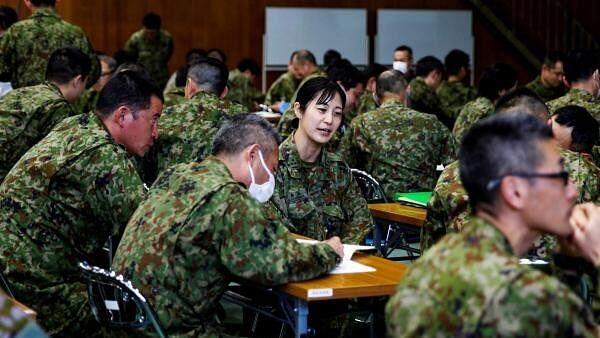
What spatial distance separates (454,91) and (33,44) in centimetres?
506

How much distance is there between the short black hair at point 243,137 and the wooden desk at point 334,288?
51 cm

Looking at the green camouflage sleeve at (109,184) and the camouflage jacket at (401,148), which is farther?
the camouflage jacket at (401,148)

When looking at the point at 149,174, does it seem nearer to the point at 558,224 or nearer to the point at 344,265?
the point at 344,265

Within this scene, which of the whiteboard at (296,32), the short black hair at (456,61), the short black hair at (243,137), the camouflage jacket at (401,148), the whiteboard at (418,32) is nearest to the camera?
the short black hair at (243,137)

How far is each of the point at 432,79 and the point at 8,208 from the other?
7503 mm

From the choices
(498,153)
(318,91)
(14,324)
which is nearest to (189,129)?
Answer: (318,91)

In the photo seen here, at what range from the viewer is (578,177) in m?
4.44

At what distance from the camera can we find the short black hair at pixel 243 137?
12.3 ft

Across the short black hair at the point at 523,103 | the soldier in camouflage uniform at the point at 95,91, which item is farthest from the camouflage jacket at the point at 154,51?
the short black hair at the point at 523,103

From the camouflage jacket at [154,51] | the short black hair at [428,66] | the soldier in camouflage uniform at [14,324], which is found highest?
the camouflage jacket at [154,51]

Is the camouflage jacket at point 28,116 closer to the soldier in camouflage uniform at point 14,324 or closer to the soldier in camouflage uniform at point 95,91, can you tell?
the soldier in camouflage uniform at point 95,91

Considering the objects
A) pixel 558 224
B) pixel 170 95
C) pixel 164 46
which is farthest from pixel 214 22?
pixel 558 224

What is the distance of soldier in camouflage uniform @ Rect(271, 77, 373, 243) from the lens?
5000mm

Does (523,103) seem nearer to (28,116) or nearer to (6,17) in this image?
(28,116)
